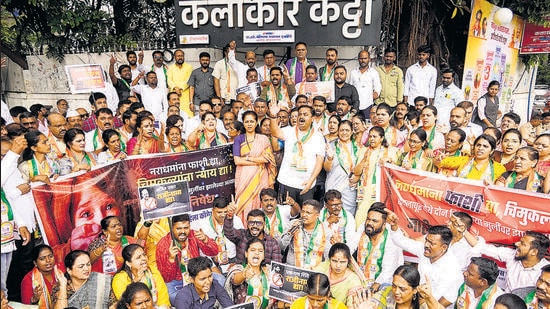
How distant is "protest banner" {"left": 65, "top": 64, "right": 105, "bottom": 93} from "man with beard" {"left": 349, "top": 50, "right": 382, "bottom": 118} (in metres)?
4.03

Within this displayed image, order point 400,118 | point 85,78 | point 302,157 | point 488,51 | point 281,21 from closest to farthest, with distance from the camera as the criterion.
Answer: point 302,157 < point 85,78 < point 400,118 < point 281,21 < point 488,51

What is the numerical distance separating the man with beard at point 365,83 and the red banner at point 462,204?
287cm

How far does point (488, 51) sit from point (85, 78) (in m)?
8.97

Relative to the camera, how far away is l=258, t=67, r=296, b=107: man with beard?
23.4 feet

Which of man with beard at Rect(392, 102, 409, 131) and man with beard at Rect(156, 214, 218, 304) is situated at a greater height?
man with beard at Rect(392, 102, 409, 131)

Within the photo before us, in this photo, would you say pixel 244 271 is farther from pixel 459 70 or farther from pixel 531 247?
pixel 459 70

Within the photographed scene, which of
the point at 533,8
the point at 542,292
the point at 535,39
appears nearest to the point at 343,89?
the point at 542,292

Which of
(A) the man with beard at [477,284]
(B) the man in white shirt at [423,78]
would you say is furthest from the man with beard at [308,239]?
(B) the man in white shirt at [423,78]

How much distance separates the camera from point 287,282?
3.79 m

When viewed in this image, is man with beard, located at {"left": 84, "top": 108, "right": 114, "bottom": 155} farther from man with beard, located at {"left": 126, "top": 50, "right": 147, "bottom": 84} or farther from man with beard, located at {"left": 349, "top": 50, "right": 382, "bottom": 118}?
man with beard, located at {"left": 349, "top": 50, "right": 382, "bottom": 118}

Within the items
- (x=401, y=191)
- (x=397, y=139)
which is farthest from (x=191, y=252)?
(x=397, y=139)

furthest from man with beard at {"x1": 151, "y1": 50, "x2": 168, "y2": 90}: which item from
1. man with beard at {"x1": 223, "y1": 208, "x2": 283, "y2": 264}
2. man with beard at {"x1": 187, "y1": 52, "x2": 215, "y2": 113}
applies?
man with beard at {"x1": 223, "y1": 208, "x2": 283, "y2": 264}

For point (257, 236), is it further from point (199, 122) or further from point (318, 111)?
point (199, 122)

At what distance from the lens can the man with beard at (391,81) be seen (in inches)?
308
